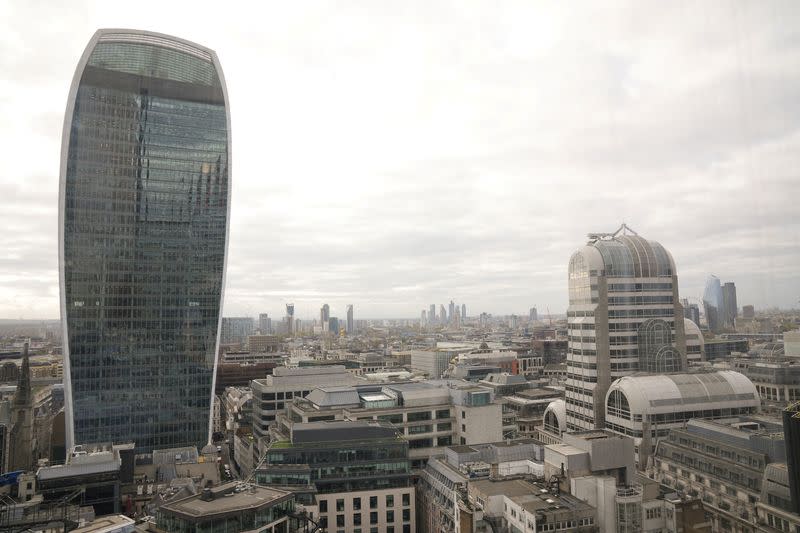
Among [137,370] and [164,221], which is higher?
[164,221]

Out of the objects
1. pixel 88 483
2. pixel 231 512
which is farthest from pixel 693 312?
pixel 88 483

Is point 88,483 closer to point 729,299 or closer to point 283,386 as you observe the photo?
point 283,386

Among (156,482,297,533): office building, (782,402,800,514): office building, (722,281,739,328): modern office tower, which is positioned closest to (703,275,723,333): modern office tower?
(722,281,739,328): modern office tower

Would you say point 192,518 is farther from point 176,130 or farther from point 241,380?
point 241,380

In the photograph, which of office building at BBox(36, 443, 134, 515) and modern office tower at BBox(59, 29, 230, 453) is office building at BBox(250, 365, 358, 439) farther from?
office building at BBox(36, 443, 134, 515)

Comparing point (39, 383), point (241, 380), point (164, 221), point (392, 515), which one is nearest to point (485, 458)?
point (392, 515)

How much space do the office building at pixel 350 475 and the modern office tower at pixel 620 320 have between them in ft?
104

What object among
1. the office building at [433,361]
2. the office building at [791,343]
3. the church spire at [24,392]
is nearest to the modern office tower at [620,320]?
the office building at [791,343]

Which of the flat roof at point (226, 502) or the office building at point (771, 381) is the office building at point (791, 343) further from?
the flat roof at point (226, 502)

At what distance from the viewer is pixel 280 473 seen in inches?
1813

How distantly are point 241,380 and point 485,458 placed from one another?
359 feet

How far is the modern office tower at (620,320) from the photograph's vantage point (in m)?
71.7

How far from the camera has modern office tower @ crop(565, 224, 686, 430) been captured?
71688mm

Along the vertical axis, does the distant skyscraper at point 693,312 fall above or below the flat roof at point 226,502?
above
